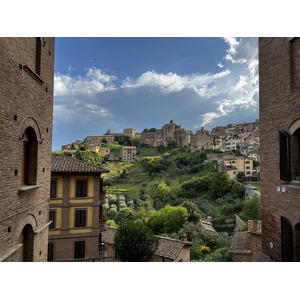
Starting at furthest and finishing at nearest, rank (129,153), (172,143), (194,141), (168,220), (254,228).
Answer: (194,141) → (172,143) → (129,153) → (168,220) → (254,228)

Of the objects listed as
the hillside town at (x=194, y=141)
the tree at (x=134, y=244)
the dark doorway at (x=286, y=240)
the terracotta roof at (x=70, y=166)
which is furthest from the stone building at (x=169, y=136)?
the dark doorway at (x=286, y=240)

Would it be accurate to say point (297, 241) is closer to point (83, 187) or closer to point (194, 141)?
point (83, 187)

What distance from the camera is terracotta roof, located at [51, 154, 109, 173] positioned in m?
8.01

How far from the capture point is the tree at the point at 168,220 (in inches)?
643

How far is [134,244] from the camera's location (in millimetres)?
6645

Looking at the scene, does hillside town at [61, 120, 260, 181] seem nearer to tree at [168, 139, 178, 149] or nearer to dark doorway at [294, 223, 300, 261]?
tree at [168, 139, 178, 149]

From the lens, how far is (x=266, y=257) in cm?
418

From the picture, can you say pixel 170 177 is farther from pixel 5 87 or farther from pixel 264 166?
pixel 5 87

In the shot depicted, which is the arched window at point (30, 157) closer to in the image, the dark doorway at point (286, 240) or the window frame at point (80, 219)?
the window frame at point (80, 219)

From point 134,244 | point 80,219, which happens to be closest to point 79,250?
point 80,219

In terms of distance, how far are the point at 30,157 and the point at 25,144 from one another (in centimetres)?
28
